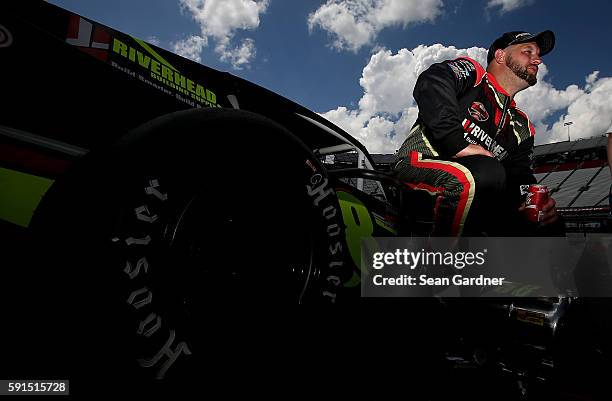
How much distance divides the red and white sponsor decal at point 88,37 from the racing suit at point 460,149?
125 centimetres

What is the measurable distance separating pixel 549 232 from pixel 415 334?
3.19 ft

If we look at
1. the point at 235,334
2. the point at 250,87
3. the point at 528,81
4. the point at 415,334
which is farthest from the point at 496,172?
the point at 235,334

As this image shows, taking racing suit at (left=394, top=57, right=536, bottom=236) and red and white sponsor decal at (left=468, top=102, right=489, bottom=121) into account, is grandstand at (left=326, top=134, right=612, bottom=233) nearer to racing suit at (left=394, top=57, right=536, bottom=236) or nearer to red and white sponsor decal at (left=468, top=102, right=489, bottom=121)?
racing suit at (left=394, top=57, right=536, bottom=236)

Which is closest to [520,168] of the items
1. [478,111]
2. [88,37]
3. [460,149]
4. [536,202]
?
[536,202]

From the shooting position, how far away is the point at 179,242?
2.62 feet

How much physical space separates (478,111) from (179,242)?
1.73m

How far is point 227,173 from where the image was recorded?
0.92m

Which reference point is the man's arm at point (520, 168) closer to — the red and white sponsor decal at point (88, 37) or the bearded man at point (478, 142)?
the bearded man at point (478, 142)

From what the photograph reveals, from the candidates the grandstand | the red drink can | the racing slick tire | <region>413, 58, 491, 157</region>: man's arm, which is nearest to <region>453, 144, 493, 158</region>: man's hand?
<region>413, 58, 491, 157</region>: man's arm

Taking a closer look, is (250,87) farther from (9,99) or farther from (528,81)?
(528,81)

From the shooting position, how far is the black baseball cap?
6.29 ft

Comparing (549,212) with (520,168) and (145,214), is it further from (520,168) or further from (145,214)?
(145,214)

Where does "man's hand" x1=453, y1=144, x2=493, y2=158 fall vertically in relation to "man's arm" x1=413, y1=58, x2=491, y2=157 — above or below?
below

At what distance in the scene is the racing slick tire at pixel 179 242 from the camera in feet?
1.92
